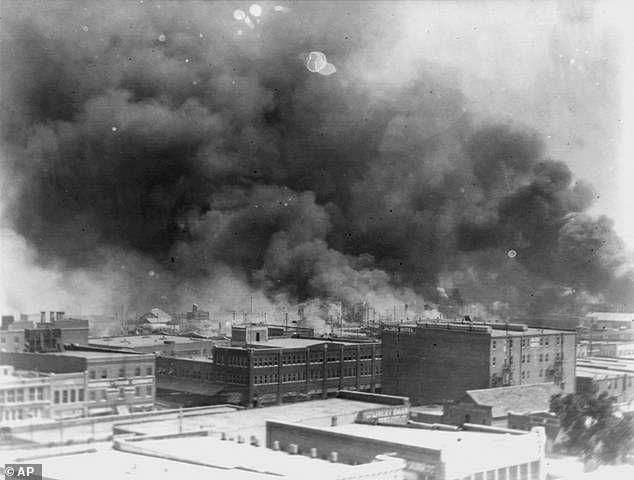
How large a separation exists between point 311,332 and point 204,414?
1.18 m

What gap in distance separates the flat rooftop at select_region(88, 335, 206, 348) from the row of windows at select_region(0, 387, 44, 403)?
1.89ft

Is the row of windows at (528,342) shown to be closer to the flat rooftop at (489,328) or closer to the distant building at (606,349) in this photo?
the flat rooftop at (489,328)

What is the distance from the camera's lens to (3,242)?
7656 millimetres

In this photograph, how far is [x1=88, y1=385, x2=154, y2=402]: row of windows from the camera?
23.5 ft

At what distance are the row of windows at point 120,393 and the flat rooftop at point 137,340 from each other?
36cm

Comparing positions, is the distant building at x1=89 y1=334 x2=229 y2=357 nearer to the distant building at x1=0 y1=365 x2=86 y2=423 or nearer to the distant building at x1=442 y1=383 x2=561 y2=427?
the distant building at x1=0 y1=365 x2=86 y2=423

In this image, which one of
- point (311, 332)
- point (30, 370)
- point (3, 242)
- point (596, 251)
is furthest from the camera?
point (596, 251)

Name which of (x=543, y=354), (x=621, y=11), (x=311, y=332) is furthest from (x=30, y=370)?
(x=621, y=11)

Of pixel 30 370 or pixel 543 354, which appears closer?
pixel 30 370

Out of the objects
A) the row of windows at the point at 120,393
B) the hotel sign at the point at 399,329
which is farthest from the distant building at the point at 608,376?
the row of windows at the point at 120,393

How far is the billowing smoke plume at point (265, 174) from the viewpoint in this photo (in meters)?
7.77

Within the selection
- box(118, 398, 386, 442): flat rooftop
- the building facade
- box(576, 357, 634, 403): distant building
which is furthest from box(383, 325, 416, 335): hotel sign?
the building facade

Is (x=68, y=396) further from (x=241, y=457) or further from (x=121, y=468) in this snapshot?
(x=241, y=457)

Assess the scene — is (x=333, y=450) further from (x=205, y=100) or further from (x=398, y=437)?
(x=205, y=100)
